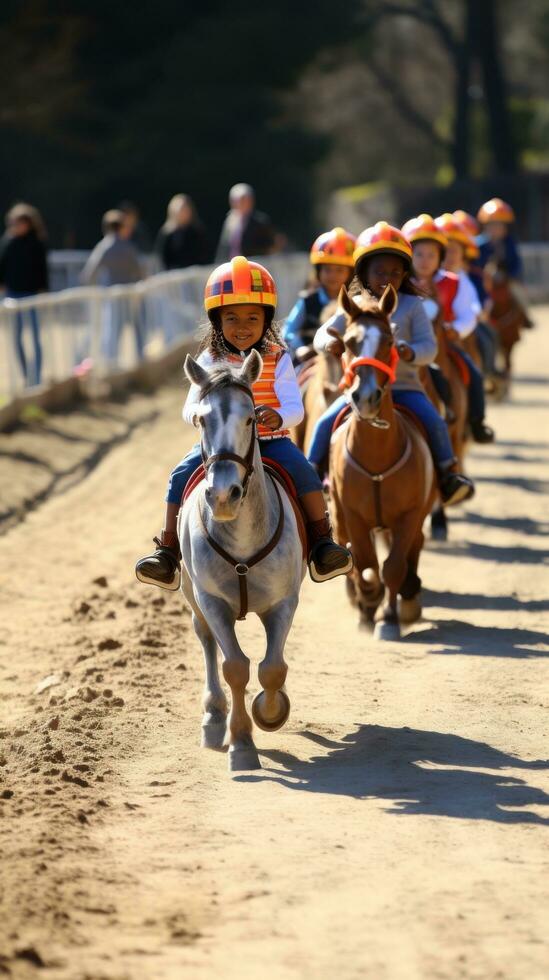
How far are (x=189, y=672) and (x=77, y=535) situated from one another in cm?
492

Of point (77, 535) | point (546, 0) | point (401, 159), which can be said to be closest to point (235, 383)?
point (77, 535)

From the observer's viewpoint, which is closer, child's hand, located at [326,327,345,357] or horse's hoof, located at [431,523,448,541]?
child's hand, located at [326,327,345,357]

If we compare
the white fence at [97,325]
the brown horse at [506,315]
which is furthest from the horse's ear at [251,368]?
the brown horse at [506,315]

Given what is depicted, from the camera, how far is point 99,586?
500 inches

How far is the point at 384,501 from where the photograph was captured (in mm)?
10656

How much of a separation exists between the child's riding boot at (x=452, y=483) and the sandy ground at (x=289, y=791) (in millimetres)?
828

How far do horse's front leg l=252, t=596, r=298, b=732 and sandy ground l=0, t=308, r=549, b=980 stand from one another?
0.25 m

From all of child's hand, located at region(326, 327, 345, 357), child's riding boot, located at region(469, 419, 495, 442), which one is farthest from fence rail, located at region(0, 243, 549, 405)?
child's hand, located at region(326, 327, 345, 357)

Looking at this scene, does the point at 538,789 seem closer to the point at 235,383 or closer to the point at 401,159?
the point at 235,383

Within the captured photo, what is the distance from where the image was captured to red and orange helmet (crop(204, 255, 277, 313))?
8.39m

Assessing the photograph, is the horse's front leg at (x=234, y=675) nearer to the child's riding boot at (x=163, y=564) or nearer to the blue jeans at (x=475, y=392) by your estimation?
the child's riding boot at (x=163, y=564)

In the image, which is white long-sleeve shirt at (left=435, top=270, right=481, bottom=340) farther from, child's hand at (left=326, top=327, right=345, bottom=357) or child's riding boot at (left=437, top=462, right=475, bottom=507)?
child's hand at (left=326, top=327, right=345, bottom=357)

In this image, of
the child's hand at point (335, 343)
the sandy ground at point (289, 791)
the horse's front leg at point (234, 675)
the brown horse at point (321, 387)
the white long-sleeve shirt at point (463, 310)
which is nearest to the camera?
the sandy ground at point (289, 791)

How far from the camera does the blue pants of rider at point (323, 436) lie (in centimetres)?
1121
